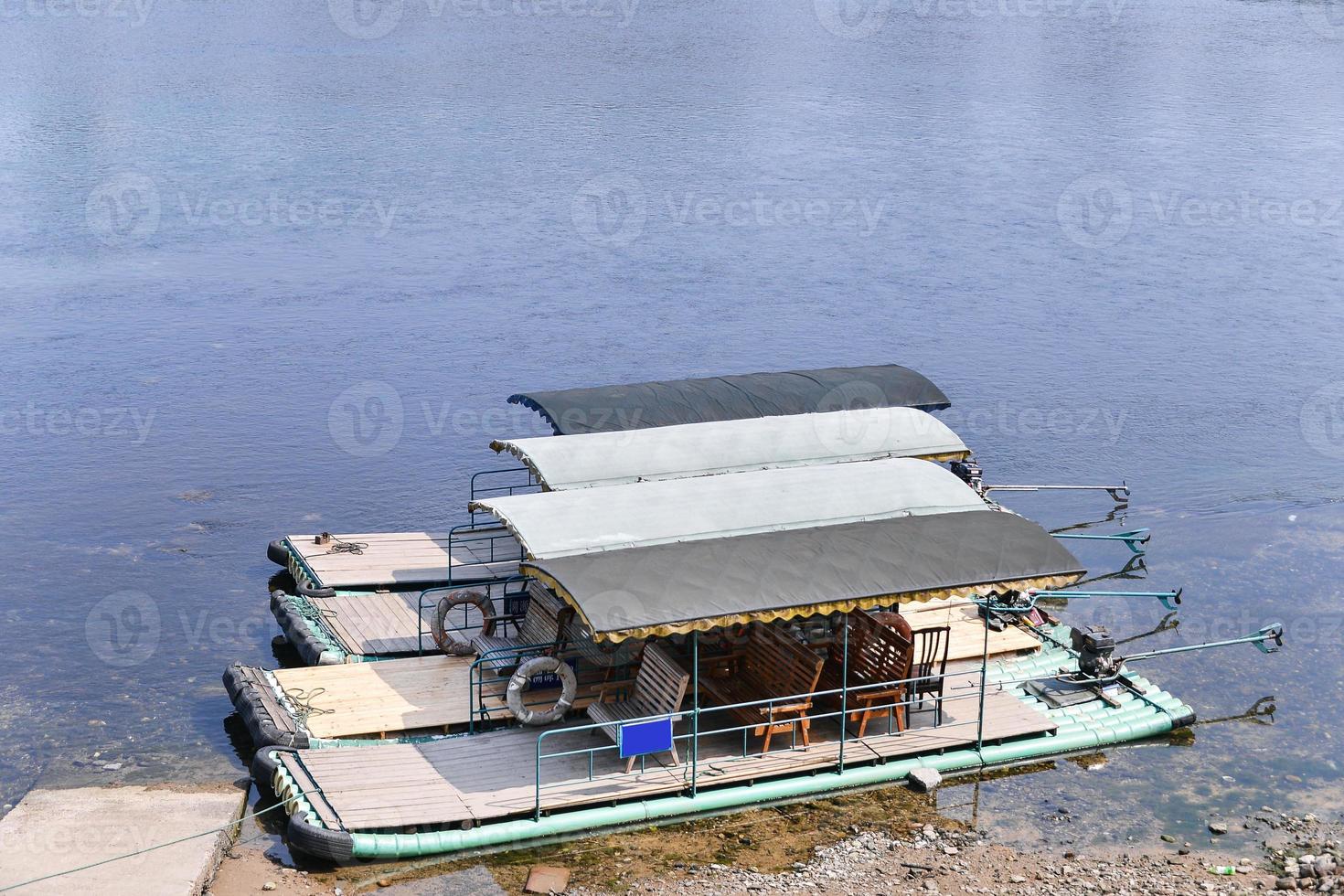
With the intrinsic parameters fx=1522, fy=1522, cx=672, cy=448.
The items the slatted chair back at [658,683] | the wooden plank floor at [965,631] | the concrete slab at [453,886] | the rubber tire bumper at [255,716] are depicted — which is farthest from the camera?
the wooden plank floor at [965,631]

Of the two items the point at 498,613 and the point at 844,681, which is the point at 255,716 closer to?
the point at 498,613

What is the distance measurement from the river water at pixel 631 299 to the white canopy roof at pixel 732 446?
6114 mm

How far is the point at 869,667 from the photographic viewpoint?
901 inches

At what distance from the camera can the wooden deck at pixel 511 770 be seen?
20.6 m

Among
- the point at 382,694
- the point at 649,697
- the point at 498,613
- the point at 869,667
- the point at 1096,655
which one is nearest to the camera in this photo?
the point at 649,697

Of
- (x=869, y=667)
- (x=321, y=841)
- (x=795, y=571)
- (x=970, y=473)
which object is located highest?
(x=795, y=571)

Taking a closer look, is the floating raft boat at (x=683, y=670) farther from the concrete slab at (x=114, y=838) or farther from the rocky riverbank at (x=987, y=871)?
the concrete slab at (x=114, y=838)

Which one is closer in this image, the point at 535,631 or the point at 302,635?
the point at 535,631

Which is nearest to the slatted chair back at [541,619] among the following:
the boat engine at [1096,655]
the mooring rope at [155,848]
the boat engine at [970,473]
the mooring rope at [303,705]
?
the mooring rope at [303,705]

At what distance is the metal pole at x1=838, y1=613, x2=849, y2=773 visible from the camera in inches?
845

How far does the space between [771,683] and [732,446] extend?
7.25 metres

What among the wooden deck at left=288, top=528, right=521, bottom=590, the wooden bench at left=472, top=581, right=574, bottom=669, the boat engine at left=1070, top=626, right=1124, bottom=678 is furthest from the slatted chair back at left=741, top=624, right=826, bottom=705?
the wooden deck at left=288, top=528, right=521, bottom=590

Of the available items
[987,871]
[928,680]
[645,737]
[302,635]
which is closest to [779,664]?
[928,680]

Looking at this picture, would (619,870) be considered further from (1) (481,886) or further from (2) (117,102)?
(2) (117,102)
